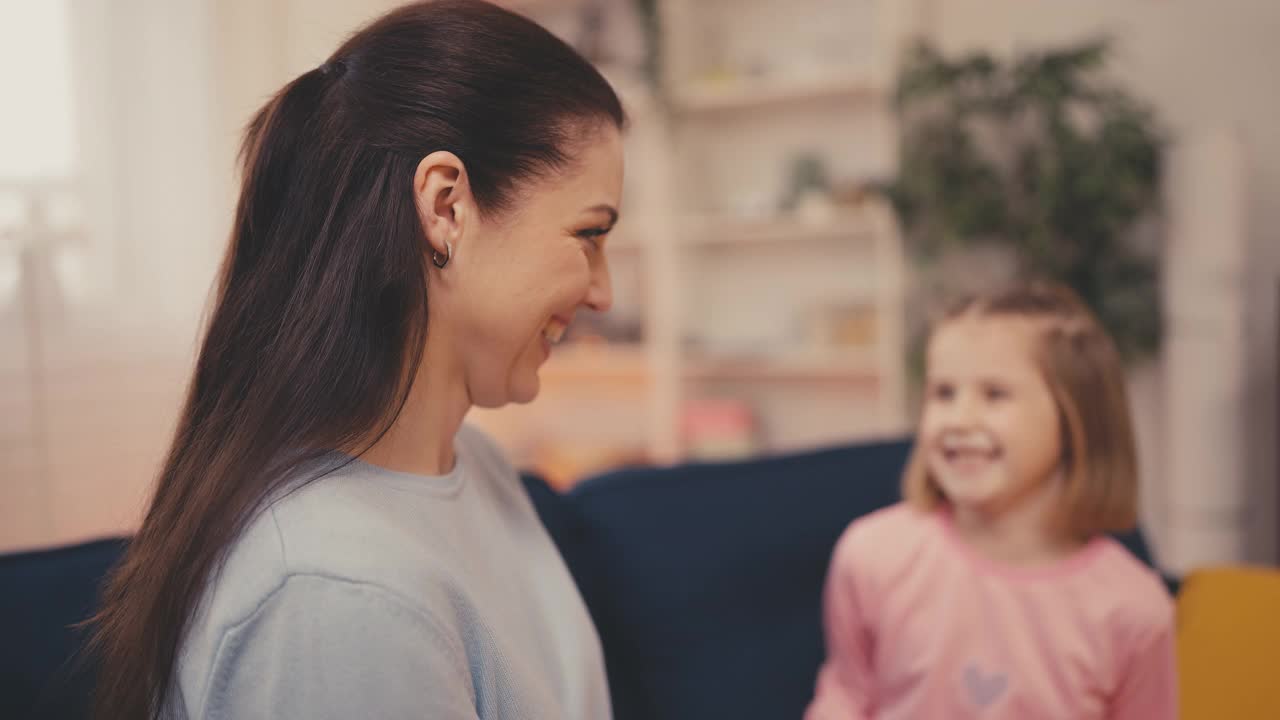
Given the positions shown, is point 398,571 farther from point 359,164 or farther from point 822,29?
point 822,29

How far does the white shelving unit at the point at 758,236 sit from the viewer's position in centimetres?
363

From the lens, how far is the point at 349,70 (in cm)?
74

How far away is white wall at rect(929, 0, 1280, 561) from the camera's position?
311cm

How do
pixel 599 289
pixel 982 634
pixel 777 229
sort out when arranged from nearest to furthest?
pixel 599 289 < pixel 982 634 < pixel 777 229

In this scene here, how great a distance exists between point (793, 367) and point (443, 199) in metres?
3.08

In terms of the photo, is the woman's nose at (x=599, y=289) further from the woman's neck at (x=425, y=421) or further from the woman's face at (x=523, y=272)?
the woman's neck at (x=425, y=421)

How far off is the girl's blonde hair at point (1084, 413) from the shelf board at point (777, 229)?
7.85 ft

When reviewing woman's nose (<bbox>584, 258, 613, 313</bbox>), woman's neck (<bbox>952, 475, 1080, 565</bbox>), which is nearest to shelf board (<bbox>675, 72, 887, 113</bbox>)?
woman's neck (<bbox>952, 475, 1080, 565</bbox>)

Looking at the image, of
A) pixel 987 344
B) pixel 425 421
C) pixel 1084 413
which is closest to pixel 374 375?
pixel 425 421

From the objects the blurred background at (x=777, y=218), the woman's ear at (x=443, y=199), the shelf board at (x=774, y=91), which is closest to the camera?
the woman's ear at (x=443, y=199)

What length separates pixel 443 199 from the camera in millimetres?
711

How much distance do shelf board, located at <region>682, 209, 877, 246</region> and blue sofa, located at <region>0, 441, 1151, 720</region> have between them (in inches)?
89.9

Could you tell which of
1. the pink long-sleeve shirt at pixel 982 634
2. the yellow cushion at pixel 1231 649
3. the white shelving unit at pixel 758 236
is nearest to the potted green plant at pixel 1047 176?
the white shelving unit at pixel 758 236

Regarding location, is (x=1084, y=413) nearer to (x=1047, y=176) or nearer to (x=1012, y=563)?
(x=1012, y=563)
